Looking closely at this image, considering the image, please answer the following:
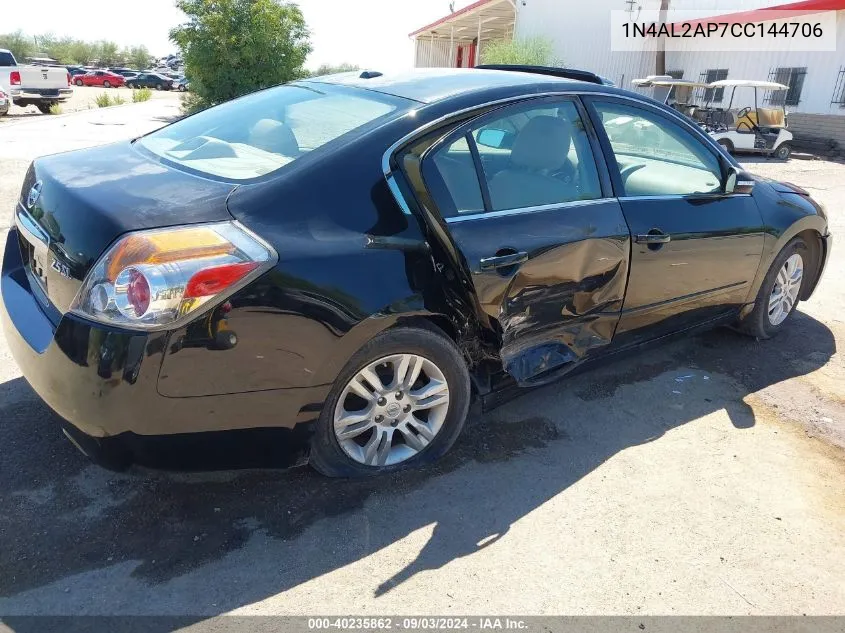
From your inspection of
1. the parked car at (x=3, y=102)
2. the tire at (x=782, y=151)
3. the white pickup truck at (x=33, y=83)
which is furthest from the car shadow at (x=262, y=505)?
the white pickup truck at (x=33, y=83)

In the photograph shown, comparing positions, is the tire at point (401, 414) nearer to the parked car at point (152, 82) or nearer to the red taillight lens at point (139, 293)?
the red taillight lens at point (139, 293)

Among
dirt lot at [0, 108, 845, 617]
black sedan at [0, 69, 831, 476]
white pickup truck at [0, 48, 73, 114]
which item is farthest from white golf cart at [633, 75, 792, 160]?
white pickup truck at [0, 48, 73, 114]

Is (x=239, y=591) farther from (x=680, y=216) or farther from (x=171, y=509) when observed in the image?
(x=680, y=216)

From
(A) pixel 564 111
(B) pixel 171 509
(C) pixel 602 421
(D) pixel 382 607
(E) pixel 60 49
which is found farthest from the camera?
(E) pixel 60 49

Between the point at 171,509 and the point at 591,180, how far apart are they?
2.39 m

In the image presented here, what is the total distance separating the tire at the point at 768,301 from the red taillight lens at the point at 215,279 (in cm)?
352

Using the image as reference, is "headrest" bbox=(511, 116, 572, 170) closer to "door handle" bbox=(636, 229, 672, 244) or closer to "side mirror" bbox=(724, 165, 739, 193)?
"door handle" bbox=(636, 229, 672, 244)

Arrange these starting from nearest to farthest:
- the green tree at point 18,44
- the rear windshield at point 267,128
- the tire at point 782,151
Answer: the rear windshield at point 267,128 < the tire at point 782,151 < the green tree at point 18,44

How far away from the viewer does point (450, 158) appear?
9.24 ft

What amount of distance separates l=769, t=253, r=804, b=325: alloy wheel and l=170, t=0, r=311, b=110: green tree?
16479mm

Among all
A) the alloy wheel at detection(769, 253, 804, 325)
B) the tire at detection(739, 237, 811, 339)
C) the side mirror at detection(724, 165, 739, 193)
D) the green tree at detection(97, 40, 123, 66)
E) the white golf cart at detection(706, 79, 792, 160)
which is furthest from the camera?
the green tree at detection(97, 40, 123, 66)

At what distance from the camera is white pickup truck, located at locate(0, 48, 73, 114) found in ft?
69.6

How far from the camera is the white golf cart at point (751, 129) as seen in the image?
17.0m

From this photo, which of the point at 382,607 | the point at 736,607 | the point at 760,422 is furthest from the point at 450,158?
the point at 760,422
